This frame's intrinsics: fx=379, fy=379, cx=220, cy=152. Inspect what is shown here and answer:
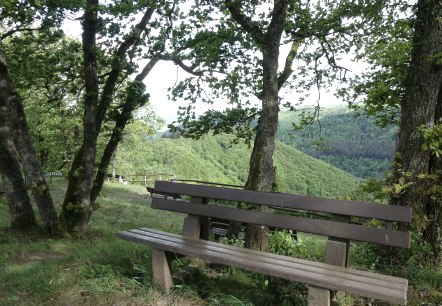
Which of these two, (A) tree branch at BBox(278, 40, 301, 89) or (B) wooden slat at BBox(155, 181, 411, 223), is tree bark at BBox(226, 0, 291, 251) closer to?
(B) wooden slat at BBox(155, 181, 411, 223)

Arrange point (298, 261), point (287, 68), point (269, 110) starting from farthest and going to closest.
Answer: point (287, 68)
point (269, 110)
point (298, 261)

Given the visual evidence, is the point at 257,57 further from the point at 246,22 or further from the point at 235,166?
the point at 235,166

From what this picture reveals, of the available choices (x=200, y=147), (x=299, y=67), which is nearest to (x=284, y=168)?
(x=200, y=147)

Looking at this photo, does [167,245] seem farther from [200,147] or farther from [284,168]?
[200,147]

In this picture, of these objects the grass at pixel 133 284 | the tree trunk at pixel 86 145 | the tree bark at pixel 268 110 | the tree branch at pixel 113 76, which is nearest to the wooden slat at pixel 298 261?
the grass at pixel 133 284

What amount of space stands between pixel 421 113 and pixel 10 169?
5880 millimetres

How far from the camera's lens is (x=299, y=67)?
997 centimetres

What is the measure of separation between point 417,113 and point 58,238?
17.6 feet

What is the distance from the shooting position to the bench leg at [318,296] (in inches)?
102

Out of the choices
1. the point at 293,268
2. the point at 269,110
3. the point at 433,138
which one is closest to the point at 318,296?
the point at 293,268

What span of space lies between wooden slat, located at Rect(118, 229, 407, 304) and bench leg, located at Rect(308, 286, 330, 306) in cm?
7

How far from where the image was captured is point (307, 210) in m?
3.32

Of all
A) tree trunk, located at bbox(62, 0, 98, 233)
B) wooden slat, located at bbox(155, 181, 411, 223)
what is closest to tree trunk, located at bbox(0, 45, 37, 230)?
tree trunk, located at bbox(62, 0, 98, 233)

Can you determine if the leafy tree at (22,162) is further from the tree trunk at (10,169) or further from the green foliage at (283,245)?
the green foliage at (283,245)
